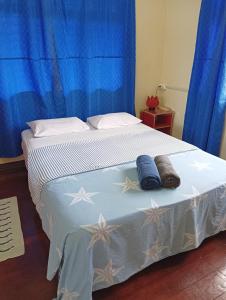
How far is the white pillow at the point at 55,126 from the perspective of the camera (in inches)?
97.3

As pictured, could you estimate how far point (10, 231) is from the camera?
1941mm

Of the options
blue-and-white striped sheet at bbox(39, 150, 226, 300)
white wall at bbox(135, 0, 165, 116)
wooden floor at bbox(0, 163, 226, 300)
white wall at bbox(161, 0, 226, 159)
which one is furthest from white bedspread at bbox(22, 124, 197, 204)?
white wall at bbox(135, 0, 165, 116)

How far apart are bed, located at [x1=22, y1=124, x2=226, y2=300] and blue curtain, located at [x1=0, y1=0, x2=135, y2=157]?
875 millimetres

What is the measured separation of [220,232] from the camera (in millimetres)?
1925

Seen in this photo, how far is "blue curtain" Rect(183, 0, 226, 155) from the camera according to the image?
2480 mm

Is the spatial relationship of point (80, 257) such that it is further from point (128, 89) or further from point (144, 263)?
point (128, 89)

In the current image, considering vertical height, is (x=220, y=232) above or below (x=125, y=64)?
below

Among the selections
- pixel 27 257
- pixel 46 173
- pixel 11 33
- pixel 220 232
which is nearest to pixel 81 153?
pixel 46 173

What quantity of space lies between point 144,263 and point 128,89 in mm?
2246

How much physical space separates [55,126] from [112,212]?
149 cm

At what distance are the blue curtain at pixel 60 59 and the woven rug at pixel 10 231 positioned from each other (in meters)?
0.71

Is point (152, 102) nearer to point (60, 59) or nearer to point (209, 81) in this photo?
point (209, 81)

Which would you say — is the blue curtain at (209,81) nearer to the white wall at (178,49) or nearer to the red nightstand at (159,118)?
the white wall at (178,49)

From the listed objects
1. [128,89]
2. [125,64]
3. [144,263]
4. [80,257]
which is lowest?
[144,263]
